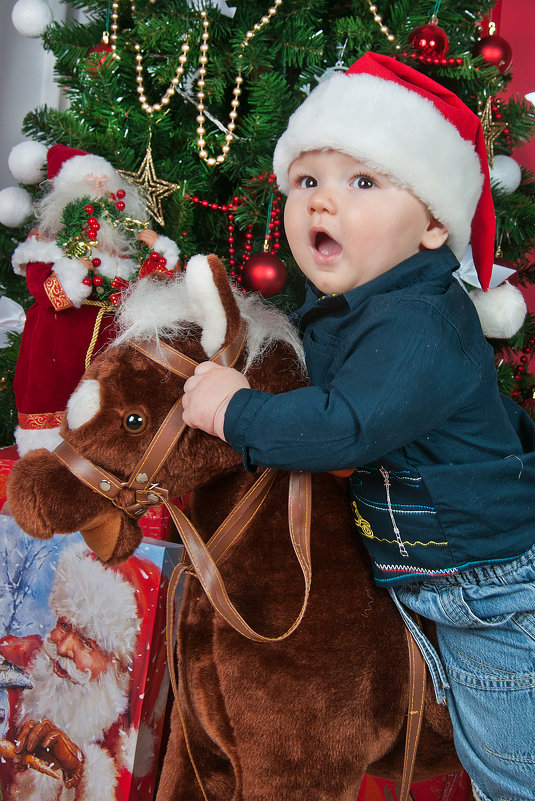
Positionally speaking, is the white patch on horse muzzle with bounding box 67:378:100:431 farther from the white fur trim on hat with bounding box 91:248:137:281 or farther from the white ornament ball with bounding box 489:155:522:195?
the white ornament ball with bounding box 489:155:522:195

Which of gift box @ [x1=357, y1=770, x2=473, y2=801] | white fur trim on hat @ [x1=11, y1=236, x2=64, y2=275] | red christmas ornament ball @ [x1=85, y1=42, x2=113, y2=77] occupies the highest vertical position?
red christmas ornament ball @ [x1=85, y1=42, x2=113, y2=77]

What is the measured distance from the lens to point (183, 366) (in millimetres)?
732

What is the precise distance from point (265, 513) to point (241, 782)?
313mm

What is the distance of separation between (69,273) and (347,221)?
0.84m

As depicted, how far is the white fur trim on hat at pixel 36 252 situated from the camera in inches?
58.1

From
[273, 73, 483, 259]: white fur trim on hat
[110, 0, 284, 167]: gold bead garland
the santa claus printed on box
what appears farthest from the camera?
[110, 0, 284, 167]: gold bead garland

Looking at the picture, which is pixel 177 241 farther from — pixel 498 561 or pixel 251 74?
pixel 498 561

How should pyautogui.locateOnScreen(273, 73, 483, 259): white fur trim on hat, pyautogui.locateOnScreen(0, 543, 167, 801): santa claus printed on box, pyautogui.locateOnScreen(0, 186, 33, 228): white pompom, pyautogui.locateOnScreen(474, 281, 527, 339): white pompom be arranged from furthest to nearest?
pyautogui.locateOnScreen(0, 186, 33, 228): white pompom
pyautogui.locateOnScreen(474, 281, 527, 339): white pompom
pyautogui.locateOnScreen(0, 543, 167, 801): santa claus printed on box
pyautogui.locateOnScreen(273, 73, 483, 259): white fur trim on hat

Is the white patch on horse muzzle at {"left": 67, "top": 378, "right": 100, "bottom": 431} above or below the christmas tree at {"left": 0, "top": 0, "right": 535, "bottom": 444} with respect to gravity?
below

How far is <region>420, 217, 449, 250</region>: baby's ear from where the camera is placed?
2.80 ft

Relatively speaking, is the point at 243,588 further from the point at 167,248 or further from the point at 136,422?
the point at 167,248

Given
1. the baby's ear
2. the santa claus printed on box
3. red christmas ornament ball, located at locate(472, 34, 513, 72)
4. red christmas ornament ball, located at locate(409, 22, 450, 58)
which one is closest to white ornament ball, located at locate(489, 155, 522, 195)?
red christmas ornament ball, located at locate(472, 34, 513, 72)

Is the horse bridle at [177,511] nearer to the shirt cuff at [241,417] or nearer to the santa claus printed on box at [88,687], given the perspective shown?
the shirt cuff at [241,417]

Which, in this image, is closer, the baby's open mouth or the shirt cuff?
the shirt cuff
